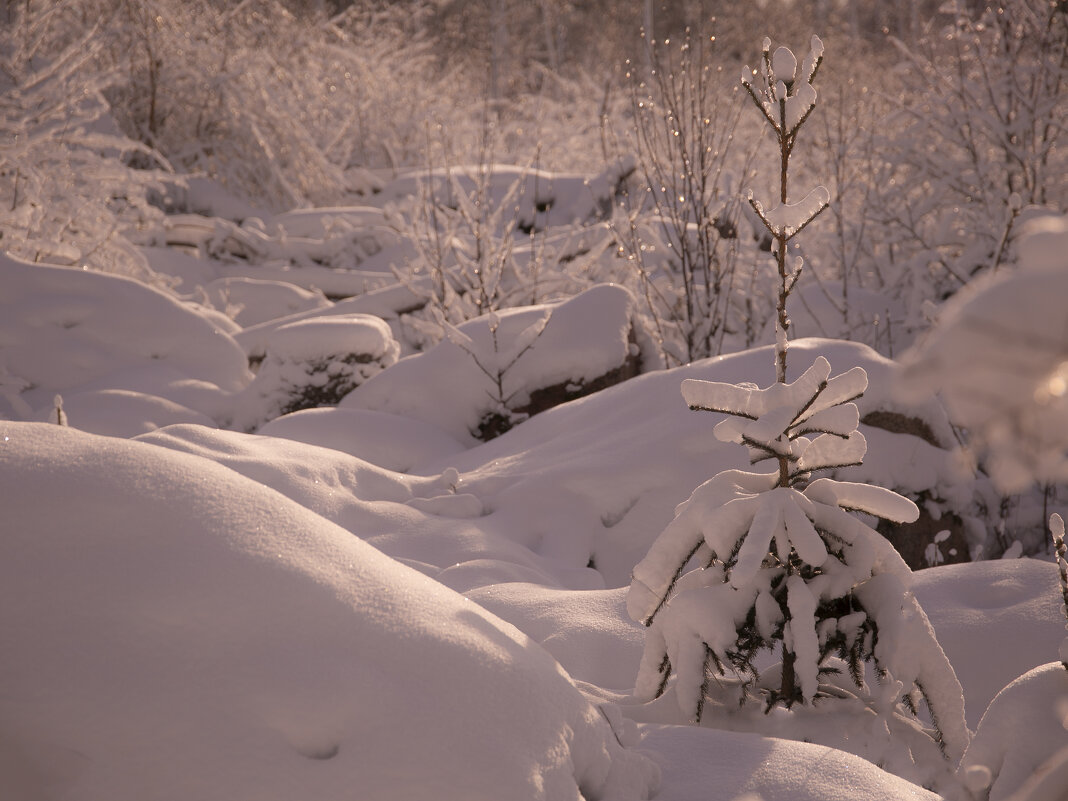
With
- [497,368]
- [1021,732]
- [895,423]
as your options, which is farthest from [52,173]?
[1021,732]

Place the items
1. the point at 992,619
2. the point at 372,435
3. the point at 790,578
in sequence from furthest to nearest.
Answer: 1. the point at 372,435
2. the point at 992,619
3. the point at 790,578

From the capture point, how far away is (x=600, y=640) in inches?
98.7

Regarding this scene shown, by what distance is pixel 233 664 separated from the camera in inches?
53.9

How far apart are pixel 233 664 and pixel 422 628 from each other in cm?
32

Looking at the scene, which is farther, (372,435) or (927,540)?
(372,435)

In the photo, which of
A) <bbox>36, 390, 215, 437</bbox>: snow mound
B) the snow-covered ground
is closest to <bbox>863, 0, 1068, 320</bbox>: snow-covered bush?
the snow-covered ground

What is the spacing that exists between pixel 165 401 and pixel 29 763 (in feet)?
13.4

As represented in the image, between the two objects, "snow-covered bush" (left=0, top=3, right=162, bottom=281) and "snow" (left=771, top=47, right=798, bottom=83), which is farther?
"snow-covered bush" (left=0, top=3, right=162, bottom=281)

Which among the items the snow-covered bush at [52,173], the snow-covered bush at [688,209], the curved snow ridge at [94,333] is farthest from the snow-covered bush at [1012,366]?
the snow-covered bush at [52,173]

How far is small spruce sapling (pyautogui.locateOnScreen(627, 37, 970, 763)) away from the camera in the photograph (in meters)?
2.00

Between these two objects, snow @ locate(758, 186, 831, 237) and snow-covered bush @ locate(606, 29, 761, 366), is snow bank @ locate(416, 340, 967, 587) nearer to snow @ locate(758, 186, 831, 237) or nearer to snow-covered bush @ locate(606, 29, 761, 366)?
snow-covered bush @ locate(606, 29, 761, 366)

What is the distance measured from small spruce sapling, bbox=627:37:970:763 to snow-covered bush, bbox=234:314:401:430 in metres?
3.80

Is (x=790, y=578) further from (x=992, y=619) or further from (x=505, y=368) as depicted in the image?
(x=505, y=368)

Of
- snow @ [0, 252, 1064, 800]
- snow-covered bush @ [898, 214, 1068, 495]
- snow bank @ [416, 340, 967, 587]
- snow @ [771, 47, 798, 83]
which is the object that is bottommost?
snow bank @ [416, 340, 967, 587]
